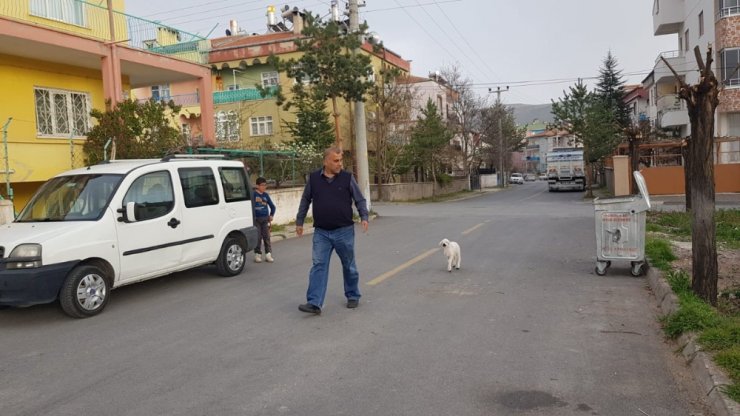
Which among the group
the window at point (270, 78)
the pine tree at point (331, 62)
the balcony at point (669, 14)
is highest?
the balcony at point (669, 14)

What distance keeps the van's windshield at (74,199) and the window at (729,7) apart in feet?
105

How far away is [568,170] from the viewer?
148 feet

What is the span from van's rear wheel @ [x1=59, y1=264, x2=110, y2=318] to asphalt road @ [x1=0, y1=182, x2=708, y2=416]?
0.19 m

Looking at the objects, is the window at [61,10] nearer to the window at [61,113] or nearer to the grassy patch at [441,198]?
the window at [61,113]

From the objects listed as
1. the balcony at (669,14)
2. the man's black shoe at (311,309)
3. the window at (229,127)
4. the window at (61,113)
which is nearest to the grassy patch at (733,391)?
the man's black shoe at (311,309)

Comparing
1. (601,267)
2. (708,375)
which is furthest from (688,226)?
(708,375)

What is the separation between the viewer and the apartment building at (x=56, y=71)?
13430mm

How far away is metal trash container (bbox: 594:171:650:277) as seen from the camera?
8672 mm

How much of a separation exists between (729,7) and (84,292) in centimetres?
3308

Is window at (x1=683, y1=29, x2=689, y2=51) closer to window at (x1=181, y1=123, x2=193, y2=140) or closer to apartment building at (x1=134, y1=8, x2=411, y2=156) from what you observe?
apartment building at (x1=134, y1=8, x2=411, y2=156)

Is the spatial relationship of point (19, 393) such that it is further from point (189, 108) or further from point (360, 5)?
point (189, 108)

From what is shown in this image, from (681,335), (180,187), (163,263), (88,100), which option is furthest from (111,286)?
(88,100)

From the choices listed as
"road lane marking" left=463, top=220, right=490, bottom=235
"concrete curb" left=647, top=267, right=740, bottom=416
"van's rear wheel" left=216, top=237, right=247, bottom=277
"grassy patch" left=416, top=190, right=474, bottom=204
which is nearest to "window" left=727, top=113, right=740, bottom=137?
"grassy patch" left=416, top=190, right=474, bottom=204

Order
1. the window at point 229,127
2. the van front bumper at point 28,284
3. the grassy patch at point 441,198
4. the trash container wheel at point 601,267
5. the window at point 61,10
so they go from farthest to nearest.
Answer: the grassy patch at point 441,198, the window at point 229,127, the window at point 61,10, the trash container wheel at point 601,267, the van front bumper at point 28,284
